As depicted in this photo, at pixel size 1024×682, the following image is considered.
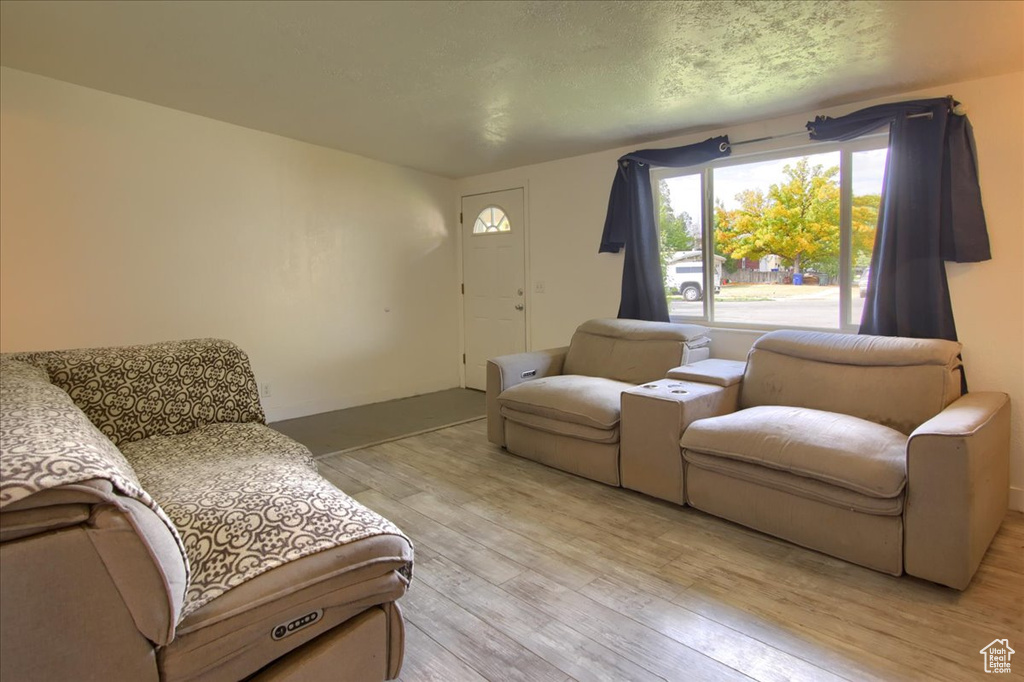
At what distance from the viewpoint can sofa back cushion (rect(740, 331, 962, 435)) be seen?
259cm

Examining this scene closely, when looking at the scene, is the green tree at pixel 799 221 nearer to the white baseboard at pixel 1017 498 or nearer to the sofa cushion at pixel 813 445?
the sofa cushion at pixel 813 445

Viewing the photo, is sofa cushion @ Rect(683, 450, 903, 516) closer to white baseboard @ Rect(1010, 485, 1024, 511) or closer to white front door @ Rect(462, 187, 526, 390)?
white baseboard @ Rect(1010, 485, 1024, 511)

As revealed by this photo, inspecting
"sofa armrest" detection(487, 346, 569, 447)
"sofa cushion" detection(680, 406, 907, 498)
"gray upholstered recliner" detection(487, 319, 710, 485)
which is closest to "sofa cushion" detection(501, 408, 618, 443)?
"gray upholstered recliner" detection(487, 319, 710, 485)

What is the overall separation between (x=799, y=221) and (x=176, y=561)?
12.3 ft

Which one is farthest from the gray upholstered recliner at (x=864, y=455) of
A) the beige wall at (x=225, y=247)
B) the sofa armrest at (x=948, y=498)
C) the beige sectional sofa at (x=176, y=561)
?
the beige wall at (x=225, y=247)

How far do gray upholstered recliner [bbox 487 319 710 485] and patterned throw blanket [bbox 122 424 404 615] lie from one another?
159cm

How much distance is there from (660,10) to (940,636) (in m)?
2.48

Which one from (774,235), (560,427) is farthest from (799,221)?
(560,427)

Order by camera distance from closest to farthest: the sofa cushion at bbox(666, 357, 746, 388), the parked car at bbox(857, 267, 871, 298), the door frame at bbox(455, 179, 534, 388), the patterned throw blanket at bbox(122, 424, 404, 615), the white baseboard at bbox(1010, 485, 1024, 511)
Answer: the patterned throw blanket at bbox(122, 424, 404, 615) < the white baseboard at bbox(1010, 485, 1024, 511) < the sofa cushion at bbox(666, 357, 746, 388) < the parked car at bbox(857, 267, 871, 298) < the door frame at bbox(455, 179, 534, 388)

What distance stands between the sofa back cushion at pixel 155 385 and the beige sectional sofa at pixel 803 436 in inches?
65.7

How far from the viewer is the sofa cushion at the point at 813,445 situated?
212 centimetres

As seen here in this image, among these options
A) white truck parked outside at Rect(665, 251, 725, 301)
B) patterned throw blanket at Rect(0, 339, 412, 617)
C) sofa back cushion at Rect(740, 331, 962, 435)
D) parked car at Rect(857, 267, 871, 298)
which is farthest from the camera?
white truck parked outside at Rect(665, 251, 725, 301)

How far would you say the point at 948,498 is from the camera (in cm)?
198

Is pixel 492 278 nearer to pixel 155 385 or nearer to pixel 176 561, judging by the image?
pixel 155 385
